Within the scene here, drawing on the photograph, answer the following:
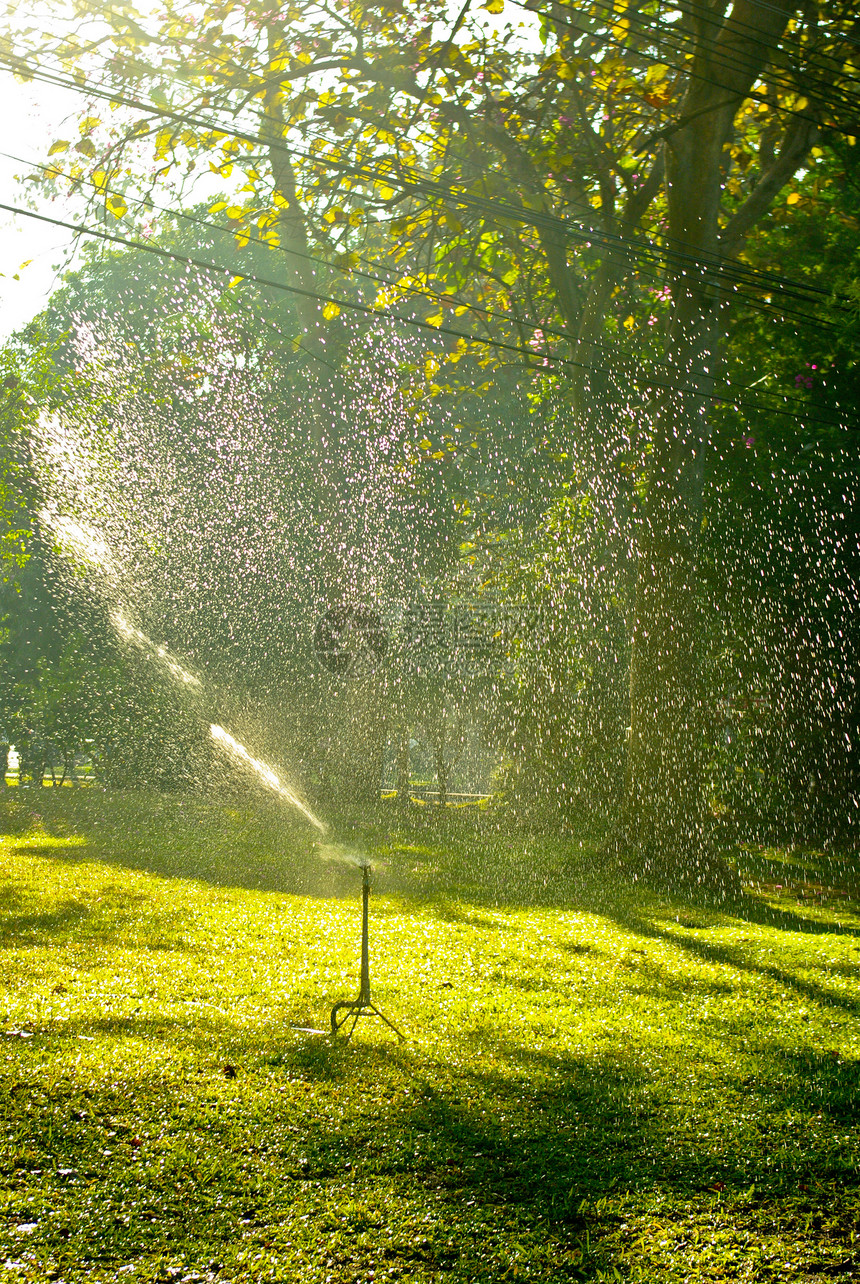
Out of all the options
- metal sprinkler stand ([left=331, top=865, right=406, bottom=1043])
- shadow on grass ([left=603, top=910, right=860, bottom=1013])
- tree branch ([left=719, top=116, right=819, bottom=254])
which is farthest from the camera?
tree branch ([left=719, top=116, right=819, bottom=254])

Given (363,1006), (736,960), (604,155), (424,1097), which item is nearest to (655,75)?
(604,155)

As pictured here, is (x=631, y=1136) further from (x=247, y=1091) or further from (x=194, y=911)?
(x=194, y=911)

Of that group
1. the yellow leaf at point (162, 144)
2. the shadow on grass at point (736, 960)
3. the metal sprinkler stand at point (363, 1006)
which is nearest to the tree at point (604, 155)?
the yellow leaf at point (162, 144)

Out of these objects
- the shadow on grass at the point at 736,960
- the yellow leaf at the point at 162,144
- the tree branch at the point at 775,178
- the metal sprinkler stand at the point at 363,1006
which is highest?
the tree branch at the point at 775,178

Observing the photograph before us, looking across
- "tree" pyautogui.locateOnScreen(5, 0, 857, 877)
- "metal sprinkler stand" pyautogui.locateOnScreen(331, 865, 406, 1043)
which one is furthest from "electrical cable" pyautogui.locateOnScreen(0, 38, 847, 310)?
"metal sprinkler stand" pyautogui.locateOnScreen(331, 865, 406, 1043)

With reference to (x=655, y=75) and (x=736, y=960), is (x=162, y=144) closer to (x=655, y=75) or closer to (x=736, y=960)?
(x=655, y=75)

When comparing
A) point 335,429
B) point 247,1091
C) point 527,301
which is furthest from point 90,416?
point 247,1091

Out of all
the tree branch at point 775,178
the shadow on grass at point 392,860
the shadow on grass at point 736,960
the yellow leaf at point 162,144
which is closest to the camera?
the shadow on grass at point 736,960

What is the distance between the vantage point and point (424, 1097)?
513cm

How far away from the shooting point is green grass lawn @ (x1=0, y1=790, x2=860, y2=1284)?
3771 mm

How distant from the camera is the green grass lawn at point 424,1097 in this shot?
3771 millimetres

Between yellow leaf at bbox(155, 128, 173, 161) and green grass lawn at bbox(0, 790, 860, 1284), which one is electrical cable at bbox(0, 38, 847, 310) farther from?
green grass lawn at bbox(0, 790, 860, 1284)

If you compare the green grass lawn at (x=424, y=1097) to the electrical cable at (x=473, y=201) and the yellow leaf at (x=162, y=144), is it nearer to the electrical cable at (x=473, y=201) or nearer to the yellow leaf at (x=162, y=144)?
the electrical cable at (x=473, y=201)

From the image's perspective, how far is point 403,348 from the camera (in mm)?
23266
